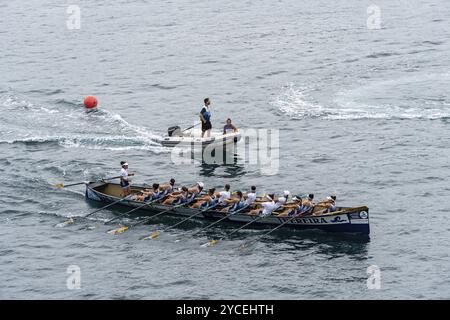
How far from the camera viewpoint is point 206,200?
5238 centimetres

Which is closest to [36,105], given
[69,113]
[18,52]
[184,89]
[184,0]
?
[69,113]

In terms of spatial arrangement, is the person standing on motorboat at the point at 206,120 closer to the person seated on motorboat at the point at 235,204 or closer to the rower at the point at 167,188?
the rower at the point at 167,188

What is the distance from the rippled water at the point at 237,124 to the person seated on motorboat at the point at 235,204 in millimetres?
1939

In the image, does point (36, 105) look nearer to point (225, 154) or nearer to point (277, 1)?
point (225, 154)

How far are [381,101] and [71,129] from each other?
2536cm

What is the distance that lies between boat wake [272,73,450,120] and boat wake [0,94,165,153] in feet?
42.4

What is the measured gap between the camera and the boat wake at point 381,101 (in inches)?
2689

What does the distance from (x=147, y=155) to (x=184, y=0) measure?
4863 centimetres

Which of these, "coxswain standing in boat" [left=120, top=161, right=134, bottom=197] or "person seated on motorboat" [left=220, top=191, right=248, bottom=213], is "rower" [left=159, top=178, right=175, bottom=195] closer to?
"coxswain standing in boat" [left=120, top=161, right=134, bottom=197]

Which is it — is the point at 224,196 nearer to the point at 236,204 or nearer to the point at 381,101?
the point at 236,204

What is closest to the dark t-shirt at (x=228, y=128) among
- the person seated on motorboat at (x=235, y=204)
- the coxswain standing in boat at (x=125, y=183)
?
the coxswain standing in boat at (x=125, y=183)

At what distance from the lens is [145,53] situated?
90188 mm

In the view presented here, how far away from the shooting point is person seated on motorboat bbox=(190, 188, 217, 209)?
5225 cm

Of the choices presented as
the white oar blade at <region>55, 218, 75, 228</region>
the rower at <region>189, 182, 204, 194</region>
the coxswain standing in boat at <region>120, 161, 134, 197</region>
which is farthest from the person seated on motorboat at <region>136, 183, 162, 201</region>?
the white oar blade at <region>55, 218, 75, 228</region>
